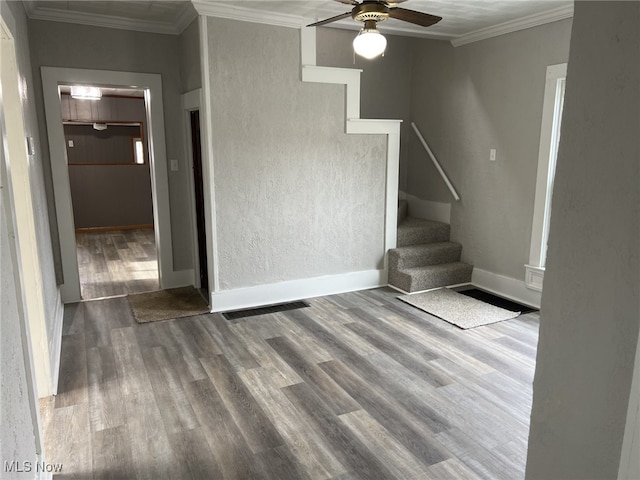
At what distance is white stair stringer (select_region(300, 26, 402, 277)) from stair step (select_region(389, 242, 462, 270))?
0.40 ft

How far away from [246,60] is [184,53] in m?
0.76

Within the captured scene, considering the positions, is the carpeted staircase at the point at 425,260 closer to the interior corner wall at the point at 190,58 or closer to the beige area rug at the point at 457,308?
the beige area rug at the point at 457,308

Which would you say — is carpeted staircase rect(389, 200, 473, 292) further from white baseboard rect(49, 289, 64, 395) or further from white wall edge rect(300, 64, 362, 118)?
white baseboard rect(49, 289, 64, 395)

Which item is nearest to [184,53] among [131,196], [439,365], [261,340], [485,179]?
[261,340]

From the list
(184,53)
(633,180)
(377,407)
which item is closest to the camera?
(633,180)

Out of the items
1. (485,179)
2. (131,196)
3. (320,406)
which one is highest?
(485,179)

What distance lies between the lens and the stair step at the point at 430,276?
184 inches

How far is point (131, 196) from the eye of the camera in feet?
27.8

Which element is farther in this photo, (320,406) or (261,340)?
(261,340)

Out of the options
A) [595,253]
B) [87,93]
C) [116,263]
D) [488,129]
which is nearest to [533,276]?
[488,129]

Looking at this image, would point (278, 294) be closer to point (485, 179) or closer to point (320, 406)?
point (320, 406)

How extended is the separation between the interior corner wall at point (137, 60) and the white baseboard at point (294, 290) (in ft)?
3.16

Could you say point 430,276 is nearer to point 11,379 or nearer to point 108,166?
point 11,379

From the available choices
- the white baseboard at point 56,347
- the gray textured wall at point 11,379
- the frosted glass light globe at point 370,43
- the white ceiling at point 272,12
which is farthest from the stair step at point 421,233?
the gray textured wall at point 11,379
